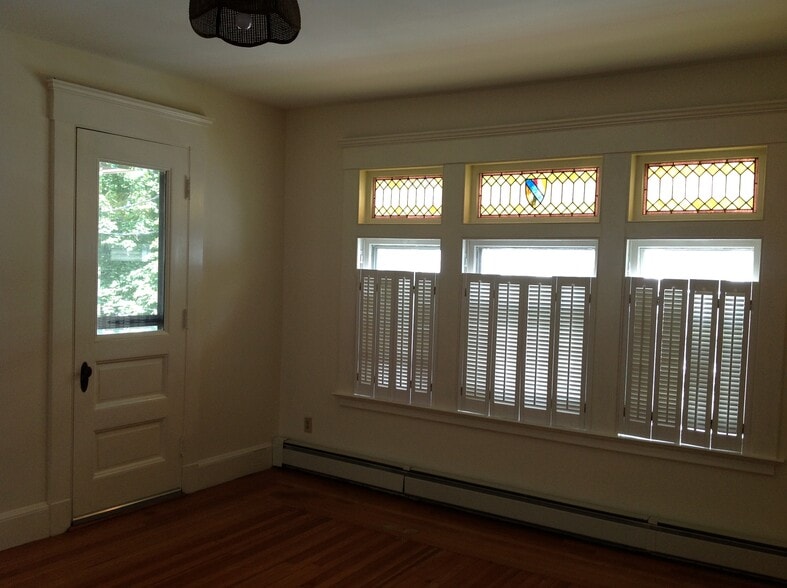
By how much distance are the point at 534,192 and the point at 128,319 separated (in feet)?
8.36

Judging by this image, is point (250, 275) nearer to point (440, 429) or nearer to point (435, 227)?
point (435, 227)

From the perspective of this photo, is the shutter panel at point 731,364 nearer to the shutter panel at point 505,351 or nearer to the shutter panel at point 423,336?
the shutter panel at point 505,351

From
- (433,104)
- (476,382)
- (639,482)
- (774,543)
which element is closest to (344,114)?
(433,104)

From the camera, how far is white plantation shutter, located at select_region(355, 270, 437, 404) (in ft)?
15.0

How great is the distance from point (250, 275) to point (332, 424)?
A: 1214 mm

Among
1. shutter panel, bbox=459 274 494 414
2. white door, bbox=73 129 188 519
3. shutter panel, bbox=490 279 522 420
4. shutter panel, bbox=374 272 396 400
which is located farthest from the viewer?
shutter panel, bbox=374 272 396 400

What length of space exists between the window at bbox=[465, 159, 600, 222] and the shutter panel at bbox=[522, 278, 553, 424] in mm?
438

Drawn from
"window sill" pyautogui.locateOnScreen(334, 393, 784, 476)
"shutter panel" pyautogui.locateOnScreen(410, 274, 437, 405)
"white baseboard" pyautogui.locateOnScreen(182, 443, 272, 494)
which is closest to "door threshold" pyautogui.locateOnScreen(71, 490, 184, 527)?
"white baseboard" pyautogui.locateOnScreen(182, 443, 272, 494)

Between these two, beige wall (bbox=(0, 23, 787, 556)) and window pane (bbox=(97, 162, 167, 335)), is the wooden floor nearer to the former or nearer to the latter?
beige wall (bbox=(0, 23, 787, 556))

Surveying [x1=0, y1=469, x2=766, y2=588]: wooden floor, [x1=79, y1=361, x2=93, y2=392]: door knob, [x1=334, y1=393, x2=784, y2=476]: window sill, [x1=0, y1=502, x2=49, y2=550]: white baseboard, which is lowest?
[x1=0, y1=469, x2=766, y2=588]: wooden floor

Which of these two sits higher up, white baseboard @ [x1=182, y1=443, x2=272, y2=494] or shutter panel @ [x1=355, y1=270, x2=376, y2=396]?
shutter panel @ [x1=355, y1=270, x2=376, y2=396]

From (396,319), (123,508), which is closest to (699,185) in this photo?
(396,319)

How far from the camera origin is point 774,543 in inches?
138

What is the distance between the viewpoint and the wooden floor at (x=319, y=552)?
135 inches
